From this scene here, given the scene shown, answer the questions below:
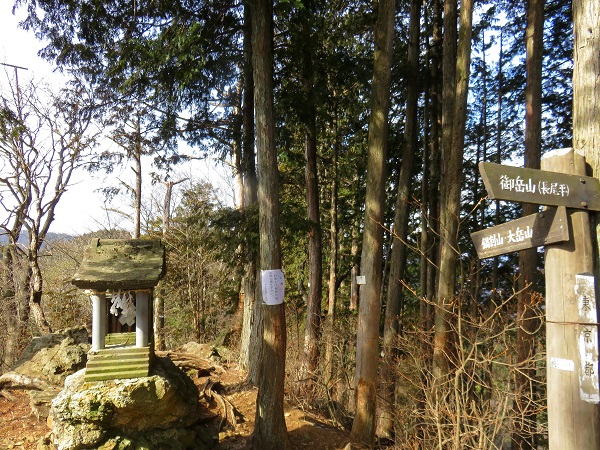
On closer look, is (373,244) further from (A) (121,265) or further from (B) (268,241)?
(A) (121,265)

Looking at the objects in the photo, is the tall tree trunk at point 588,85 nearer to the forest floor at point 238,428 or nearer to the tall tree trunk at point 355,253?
the forest floor at point 238,428

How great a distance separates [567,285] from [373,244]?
13.4 ft

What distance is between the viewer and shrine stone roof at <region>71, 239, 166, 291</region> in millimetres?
5043

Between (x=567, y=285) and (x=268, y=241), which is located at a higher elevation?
(x=268, y=241)

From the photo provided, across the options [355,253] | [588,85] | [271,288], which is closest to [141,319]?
[271,288]

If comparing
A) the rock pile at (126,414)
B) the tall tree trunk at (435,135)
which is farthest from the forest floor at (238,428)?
the tall tree trunk at (435,135)

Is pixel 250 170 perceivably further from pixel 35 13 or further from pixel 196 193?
pixel 196 193

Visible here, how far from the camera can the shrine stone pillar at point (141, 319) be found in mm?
5281

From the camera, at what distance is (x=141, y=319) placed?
5.29 m

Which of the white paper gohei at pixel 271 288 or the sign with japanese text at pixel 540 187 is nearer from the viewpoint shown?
the sign with japanese text at pixel 540 187

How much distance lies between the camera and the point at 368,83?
8609mm

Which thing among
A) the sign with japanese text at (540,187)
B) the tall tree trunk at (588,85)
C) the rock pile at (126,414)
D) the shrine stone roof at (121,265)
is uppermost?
the tall tree trunk at (588,85)

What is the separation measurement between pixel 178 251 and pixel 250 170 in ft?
27.3

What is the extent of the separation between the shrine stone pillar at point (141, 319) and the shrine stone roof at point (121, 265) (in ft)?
0.52
